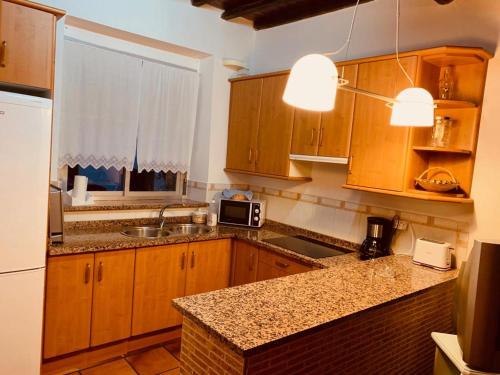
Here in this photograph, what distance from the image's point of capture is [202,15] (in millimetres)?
3486

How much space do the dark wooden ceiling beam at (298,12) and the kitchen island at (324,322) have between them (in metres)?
2.12

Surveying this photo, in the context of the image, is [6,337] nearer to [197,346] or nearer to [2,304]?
[2,304]

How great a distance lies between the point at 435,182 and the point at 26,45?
2465mm

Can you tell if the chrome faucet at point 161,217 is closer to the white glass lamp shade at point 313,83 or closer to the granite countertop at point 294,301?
the granite countertop at point 294,301

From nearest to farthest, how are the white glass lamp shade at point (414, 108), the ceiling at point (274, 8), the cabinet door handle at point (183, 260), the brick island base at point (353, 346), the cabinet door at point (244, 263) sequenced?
the brick island base at point (353, 346) → the white glass lamp shade at point (414, 108) → the cabinet door handle at point (183, 260) → the cabinet door at point (244, 263) → the ceiling at point (274, 8)

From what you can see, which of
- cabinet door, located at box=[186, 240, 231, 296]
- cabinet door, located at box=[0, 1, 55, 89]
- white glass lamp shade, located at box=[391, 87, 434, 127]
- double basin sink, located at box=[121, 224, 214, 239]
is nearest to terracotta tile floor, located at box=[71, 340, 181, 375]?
cabinet door, located at box=[186, 240, 231, 296]

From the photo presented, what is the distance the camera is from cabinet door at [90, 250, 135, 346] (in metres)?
2.56

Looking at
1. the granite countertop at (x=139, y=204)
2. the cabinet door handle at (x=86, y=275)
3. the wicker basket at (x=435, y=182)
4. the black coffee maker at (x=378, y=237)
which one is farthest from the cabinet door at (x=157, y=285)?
the wicker basket at (x=435, y=182)

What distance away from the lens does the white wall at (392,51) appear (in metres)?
2.32

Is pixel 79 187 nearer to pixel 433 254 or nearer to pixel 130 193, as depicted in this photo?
pixel 130 193

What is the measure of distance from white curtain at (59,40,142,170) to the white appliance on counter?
959 mm

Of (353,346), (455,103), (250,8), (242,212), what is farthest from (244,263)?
(250,8)

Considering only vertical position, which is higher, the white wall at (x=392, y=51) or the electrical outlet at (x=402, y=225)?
the white wall at (x=392, y=51)

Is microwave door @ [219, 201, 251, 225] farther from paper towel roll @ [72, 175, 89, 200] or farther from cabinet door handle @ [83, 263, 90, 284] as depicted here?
cabinet door handle @ [83, 263, 90, 284]
